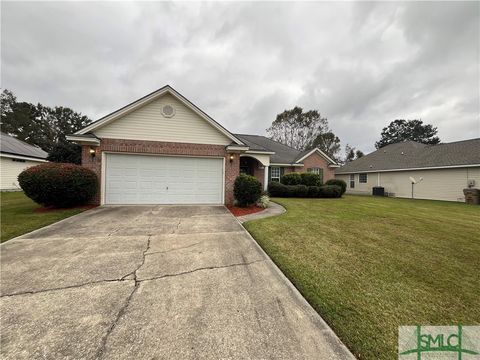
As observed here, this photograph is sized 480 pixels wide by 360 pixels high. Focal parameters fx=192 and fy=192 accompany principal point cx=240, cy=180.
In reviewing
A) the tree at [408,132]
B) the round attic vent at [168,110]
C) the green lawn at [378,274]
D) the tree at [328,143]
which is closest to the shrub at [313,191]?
the green lawn at [378,274]

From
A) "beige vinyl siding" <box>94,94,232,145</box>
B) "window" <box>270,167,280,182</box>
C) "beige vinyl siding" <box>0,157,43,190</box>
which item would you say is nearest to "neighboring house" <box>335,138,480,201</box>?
"window" <box>270,167,280,182</box>

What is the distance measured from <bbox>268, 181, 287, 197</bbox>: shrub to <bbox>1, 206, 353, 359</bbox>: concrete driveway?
998 centimetres

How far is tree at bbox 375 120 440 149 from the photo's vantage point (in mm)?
49594

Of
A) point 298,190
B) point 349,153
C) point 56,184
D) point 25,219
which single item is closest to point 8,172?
point 56,184

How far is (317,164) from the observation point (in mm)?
19922

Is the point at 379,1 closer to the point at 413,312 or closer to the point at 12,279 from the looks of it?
the point at 413,312

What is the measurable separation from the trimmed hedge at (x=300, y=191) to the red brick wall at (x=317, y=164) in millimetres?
4317

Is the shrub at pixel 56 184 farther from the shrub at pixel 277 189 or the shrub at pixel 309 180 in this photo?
the shrub at pixel 309 180

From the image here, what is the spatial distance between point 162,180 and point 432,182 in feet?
74.1

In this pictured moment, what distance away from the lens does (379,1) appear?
32.9ft

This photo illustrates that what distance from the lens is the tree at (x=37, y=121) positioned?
37.4 m

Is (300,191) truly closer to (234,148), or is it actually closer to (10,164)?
(234,148)

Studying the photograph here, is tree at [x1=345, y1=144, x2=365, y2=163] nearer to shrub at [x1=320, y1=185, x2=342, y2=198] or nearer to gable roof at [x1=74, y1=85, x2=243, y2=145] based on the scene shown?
shrub at [x1=320, y1=185, x2=342, y2=198]

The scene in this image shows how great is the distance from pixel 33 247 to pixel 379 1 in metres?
17.1
